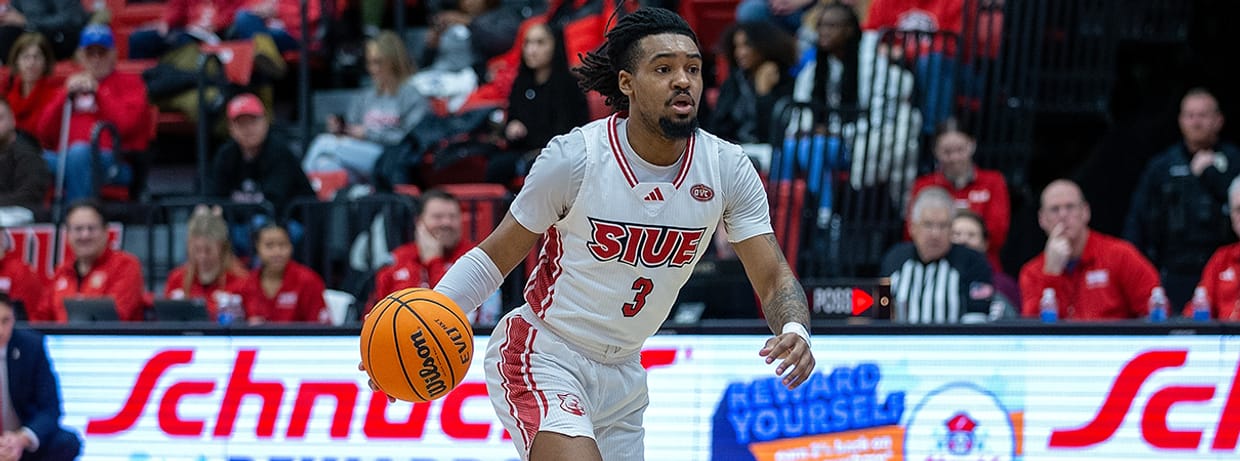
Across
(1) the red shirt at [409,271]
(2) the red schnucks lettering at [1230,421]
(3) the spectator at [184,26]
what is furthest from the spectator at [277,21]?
(2) the red schnucks lettering at [1230,421]

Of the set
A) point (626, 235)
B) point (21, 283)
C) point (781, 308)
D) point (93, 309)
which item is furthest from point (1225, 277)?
point (21, 283)

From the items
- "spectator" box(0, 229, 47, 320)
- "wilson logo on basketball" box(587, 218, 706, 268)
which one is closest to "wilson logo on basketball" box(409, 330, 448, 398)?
"wilson logo on basketball" box(587, 218, 706, 268)

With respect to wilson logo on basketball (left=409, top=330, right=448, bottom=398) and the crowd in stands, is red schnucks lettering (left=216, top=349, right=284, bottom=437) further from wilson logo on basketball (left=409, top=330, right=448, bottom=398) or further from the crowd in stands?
wilson logo on basketball (left=409, top=330, right=448, bottom=398)

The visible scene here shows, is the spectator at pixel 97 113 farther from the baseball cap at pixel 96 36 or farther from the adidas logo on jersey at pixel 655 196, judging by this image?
the adidas logo on jersey at pixel 655 196

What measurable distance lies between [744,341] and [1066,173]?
18.4ft

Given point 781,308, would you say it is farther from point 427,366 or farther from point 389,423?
point 389,423

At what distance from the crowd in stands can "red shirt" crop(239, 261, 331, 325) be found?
0.6 inches

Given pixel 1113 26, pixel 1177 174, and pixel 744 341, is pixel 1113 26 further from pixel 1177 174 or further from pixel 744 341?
pixel 744 341

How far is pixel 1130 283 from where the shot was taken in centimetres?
939

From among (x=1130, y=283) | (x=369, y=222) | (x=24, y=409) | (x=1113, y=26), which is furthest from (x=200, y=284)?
(x=1113, y=26)

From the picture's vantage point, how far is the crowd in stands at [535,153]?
9.55 metres

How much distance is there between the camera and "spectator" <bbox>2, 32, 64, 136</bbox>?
13.4 meters

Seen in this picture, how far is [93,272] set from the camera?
34.7 ft

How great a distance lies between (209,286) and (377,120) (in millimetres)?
2658
